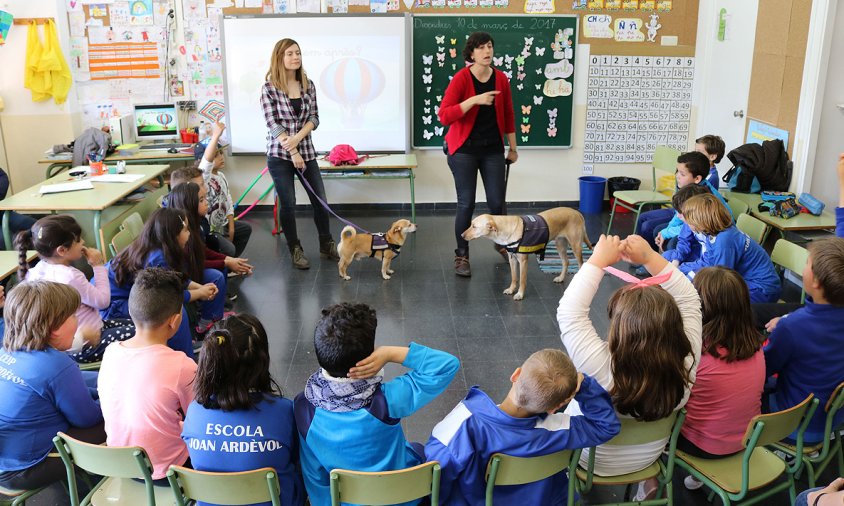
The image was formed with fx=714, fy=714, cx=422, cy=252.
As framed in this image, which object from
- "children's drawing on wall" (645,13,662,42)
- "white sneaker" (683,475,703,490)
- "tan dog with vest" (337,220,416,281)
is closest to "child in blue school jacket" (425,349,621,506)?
"white sneaker" (683,475,703,490)

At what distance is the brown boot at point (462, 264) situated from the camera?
5.31 metres

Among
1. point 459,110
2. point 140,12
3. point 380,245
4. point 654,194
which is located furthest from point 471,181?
point 140,12

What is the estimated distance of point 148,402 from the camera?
2.22 meters

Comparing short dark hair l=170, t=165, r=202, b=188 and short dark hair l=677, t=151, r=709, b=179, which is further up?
short dark hair l=677, t=151, r=709, b=179

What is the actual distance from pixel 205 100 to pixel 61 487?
15.8 ft

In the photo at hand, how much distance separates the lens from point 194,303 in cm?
382

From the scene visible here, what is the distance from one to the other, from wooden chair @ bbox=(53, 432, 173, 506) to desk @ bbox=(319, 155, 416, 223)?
4.50m

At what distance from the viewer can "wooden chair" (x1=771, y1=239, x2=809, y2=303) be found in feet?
11.5

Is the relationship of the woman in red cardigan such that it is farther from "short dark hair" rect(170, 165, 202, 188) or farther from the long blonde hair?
"short dark hair" rect(170, 165, 202, 188)

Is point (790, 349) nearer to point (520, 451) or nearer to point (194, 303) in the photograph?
point (520, 451)

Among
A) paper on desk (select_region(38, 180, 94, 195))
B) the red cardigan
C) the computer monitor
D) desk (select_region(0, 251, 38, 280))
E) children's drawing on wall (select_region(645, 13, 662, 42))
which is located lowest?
desk (select_region(0, 251, 38, 280))

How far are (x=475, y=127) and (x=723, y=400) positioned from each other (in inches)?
126

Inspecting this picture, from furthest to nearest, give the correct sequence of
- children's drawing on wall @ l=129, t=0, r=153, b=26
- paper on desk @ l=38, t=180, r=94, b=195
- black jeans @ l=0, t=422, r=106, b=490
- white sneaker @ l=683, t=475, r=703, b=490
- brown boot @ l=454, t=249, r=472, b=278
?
children's drawing on wall @ l=129, t=0, r=153, b=26
brown boot @ l=454, t=249, r=472, b=278
paper on desk @ l=38, t=180, r=94, b=195
white sneaker @ l=683, t=475, r=703, b=490
black jeans @ l=0, t=422, r=106, b=490

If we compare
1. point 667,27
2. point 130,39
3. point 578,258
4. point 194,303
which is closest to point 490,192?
point 578,258
